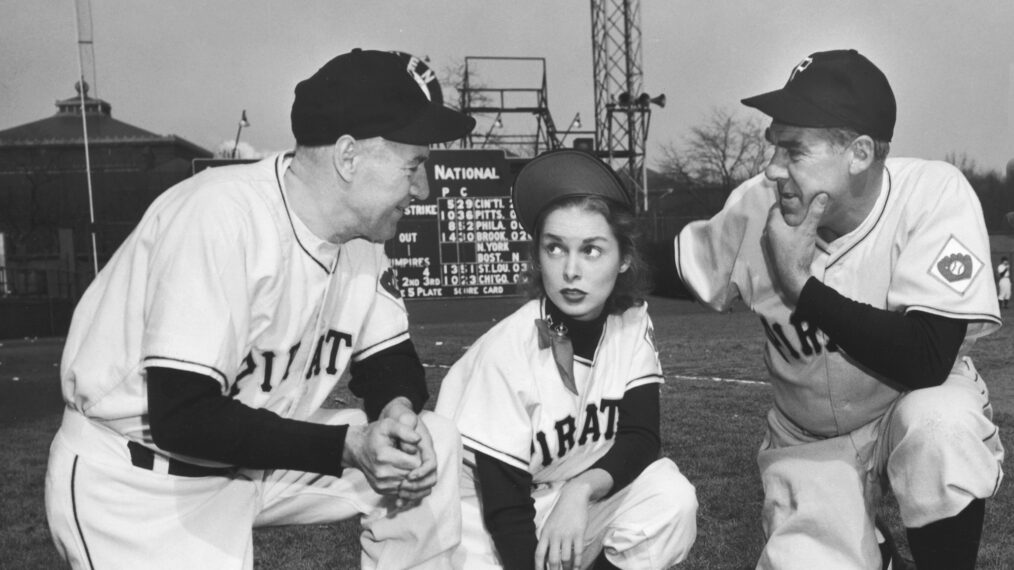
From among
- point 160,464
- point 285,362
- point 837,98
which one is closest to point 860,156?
point 837,98

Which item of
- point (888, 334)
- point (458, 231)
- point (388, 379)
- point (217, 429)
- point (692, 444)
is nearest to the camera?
point (217, 429)

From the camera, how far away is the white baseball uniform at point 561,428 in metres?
2.35

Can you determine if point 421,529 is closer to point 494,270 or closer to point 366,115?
point 366,115

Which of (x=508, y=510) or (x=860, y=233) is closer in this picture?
(x=508, y=510)

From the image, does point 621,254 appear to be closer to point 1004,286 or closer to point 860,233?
point 860,233

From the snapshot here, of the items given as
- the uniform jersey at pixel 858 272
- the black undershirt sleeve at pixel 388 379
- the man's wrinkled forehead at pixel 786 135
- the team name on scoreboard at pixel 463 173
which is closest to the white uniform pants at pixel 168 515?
the black undershirt sleeve at pixel 388 379

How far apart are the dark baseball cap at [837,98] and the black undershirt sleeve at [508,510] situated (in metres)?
1.20

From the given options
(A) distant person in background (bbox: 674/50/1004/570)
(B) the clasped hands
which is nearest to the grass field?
(A) distant person in background (bbox: 674/50/1004/570)

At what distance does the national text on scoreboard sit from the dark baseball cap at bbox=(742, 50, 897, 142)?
1256 centimetres

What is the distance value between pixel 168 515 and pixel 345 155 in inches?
38.3

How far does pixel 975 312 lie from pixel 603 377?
3.24 feet

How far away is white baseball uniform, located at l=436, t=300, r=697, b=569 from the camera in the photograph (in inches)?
92.4

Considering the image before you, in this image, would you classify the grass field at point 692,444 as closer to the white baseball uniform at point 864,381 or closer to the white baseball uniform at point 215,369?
the white baseball uniform at point 864,381

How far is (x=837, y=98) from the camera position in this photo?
2.44 m
